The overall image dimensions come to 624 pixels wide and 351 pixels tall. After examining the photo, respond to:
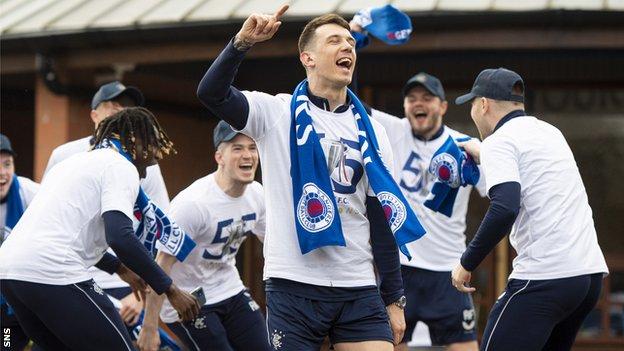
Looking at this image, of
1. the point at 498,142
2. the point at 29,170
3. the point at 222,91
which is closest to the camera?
the point at 222,91

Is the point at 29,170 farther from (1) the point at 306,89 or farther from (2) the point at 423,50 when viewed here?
(1) the point at 306,89

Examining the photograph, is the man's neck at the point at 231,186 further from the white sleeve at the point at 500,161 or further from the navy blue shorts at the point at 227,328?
the white sleeve at the point at 500,161

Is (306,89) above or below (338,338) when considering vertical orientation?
above

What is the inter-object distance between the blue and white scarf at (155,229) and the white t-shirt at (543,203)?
68.4 inches

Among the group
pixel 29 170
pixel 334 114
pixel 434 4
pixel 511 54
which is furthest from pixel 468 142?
pixel 29 170

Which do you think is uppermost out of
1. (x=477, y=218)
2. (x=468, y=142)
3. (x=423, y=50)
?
(x=423, y=50)

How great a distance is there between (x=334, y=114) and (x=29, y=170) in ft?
30.1

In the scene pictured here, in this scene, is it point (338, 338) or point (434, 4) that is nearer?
point (338, 338)

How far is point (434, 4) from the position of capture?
983 centimetres

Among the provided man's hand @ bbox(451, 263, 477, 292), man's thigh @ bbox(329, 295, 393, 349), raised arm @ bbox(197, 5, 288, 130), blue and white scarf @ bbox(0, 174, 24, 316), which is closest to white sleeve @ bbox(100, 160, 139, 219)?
raised arm @ bbox(197, 5, 288, 130)

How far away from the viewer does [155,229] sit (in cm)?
628

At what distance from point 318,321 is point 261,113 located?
3.01 feet

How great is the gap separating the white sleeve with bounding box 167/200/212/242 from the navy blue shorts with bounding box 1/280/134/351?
5.06 ft

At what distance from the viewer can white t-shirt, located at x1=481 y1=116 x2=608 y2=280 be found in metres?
5.59
